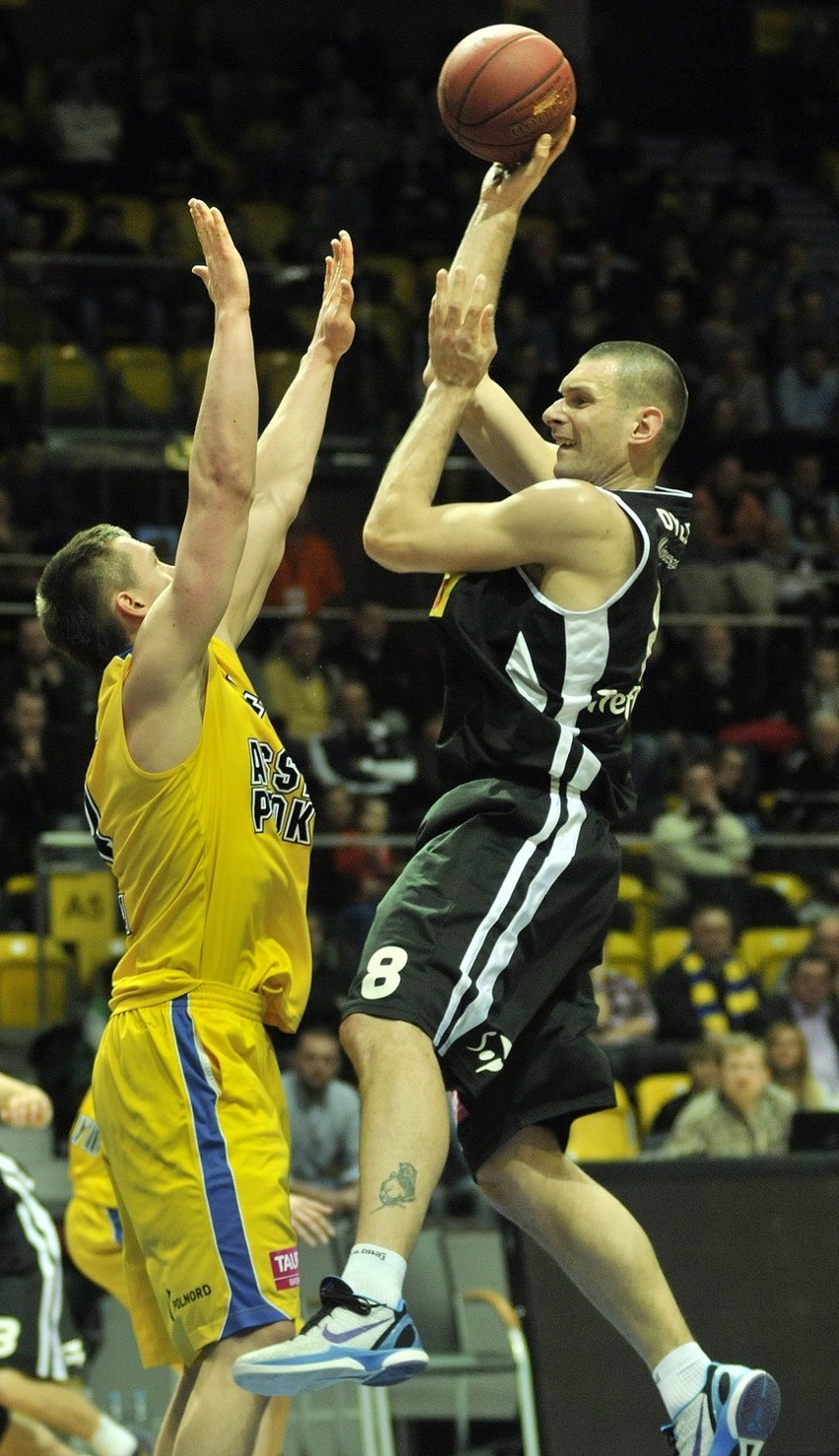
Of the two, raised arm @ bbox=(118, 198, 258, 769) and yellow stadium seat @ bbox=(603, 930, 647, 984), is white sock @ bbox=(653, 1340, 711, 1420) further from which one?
yellow stadium seat @ bbox=(603, 930, 647, 984)

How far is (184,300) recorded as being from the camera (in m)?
12.3

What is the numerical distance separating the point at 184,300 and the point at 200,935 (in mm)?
8638

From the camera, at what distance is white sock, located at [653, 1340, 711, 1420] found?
4191 millimetres

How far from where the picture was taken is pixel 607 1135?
934 cm

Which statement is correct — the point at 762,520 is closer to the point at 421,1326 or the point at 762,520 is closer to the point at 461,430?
the point at 421,1326

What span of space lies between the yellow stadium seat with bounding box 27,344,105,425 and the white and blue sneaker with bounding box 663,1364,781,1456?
28.5 feet

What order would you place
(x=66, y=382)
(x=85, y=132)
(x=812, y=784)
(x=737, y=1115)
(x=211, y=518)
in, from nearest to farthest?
(x=211, y=518) < (x=737, y=1115) < (x=66, y=382) < (x=812, y=784) < (x=85, y=132)

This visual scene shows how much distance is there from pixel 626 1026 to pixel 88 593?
6.22 meters

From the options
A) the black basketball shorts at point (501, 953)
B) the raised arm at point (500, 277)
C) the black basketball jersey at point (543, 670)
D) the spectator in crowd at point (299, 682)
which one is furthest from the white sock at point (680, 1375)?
the spectator in crowd at point (299, 682)

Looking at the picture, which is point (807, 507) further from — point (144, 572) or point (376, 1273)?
point (376, 1273)

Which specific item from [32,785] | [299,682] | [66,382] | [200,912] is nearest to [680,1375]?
[200,912]

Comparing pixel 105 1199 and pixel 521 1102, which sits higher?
pixel 521 1102

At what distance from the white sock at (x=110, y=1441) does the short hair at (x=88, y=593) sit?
11.6ft

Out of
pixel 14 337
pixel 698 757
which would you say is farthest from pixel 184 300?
pixel 698 757
